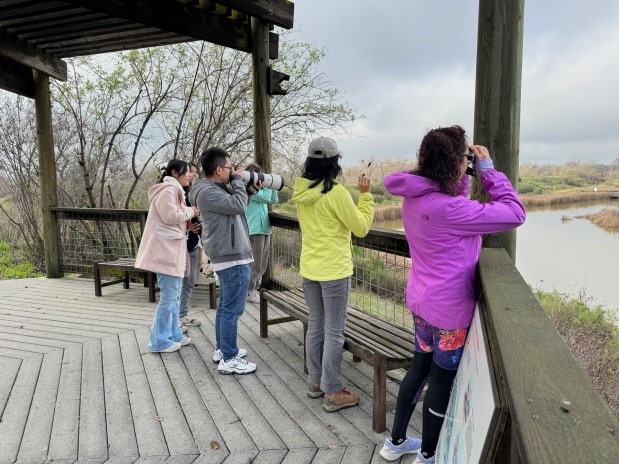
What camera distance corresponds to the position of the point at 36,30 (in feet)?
16.0

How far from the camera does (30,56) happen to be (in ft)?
17.3

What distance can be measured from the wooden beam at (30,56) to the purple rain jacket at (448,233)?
5131 mm

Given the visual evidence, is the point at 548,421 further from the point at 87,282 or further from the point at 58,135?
the point at 58,135

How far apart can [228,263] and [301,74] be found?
19.3 ft

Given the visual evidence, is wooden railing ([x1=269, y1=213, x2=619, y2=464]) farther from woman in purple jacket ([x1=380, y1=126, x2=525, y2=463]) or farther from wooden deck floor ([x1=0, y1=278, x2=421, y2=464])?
wooden deck floor ([x1=0, y1=278, x2=421, y2=464])

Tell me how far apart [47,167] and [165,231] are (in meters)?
3.74

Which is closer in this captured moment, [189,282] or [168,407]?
[168,407]

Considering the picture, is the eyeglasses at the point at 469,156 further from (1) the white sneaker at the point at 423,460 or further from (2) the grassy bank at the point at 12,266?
(2) the grassy bank at the point at 12,266

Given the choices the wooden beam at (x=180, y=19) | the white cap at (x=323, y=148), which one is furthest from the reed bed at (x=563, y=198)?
the white cap at (x=323, y=148)

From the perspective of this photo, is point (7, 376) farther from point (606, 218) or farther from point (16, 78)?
point (606, 218)

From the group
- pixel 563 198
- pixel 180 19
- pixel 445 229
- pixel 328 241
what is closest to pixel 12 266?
pixel 180 19

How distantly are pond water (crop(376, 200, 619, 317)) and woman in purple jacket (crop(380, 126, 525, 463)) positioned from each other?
5.12 metres

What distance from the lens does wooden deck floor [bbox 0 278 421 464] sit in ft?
7.07

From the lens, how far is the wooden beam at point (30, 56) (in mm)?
4980
